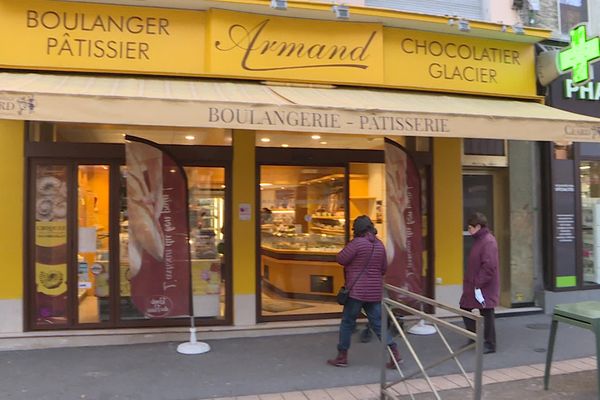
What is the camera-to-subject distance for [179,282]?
616 cm

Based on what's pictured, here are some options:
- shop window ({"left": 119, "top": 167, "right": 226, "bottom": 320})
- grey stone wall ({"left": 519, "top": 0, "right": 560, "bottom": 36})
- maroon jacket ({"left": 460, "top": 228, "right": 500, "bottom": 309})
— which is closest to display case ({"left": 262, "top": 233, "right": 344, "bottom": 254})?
shop window ({"left": 119, "top": 167, "right": 226, "bottom": 320})

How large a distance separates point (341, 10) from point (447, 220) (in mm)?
3296

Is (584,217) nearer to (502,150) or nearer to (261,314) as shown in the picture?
(502,150)

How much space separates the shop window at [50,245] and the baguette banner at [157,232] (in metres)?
0.98

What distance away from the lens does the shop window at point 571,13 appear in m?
8.60

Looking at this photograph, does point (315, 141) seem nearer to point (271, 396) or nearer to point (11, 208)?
point (271, 396)

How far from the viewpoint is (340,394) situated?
4.71m

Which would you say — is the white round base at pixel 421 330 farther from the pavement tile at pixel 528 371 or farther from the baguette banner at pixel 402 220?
the pavement tile at pixel 528 371

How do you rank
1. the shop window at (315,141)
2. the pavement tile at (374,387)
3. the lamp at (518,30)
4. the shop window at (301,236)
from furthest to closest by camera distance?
the lamp at (518,30)
the shop window at (301,236)
the shop window at (315,141)
the pavement tile at (374,387)

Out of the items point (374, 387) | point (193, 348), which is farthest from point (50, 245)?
point (374, 387)

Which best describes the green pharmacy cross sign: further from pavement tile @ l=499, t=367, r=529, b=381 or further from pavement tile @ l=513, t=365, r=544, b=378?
pavement tile @ l=499, t=367, r=529, b=381

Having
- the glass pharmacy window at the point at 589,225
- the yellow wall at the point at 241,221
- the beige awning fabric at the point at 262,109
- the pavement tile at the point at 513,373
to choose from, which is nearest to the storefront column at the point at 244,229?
the yellow wall at the point at 241,221

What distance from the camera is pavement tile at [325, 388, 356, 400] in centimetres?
462

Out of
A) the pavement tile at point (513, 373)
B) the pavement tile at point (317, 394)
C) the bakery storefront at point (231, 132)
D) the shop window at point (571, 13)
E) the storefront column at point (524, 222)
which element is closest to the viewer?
the pavement tile at point (317, 394)
